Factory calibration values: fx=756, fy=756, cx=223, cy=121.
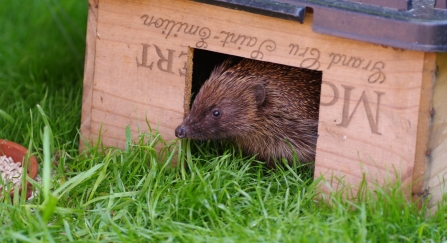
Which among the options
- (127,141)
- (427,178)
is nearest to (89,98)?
(127,141)

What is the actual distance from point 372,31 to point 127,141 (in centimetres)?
151

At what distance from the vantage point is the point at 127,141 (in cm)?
423

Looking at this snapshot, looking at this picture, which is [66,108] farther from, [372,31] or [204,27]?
[372,31]

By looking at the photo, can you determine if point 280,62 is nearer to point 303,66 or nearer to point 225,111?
point 303,66

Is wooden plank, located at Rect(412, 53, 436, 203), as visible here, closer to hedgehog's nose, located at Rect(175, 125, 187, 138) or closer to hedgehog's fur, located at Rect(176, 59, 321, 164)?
hedgehog's fur, located at Rect(176, 59, 321, 164)

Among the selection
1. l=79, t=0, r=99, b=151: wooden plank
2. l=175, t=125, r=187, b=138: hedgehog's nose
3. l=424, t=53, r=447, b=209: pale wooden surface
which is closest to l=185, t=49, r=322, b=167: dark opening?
l=79, t=0, r=99, b=151: wooden plank

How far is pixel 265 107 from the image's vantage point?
444 centimetres

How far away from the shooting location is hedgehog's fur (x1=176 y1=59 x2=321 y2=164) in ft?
14.3

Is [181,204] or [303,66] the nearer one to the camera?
[181,204]

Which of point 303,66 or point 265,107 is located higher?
point 303,66

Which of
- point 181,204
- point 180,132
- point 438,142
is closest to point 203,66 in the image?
point 180,132

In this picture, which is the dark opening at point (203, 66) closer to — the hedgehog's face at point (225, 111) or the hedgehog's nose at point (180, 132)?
the hedgehog's face at point (225, 111)

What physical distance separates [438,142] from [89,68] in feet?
6.76

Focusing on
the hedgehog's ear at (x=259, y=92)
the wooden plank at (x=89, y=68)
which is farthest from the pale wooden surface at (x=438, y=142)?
the wooden plank at (x=89, y=68)
